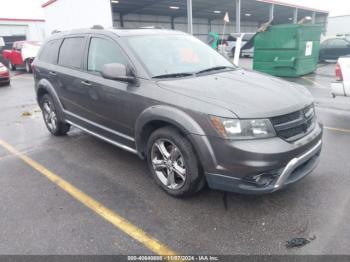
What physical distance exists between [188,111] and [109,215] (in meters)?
1.31

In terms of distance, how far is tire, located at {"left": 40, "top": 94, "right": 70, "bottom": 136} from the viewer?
206 inches

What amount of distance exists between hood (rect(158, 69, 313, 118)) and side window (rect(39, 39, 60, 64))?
8.79 feet

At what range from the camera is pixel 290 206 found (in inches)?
121

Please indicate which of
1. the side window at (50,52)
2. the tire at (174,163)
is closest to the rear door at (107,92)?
the tire at (174,163)

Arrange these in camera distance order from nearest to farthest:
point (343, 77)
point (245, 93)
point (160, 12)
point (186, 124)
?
point (186, 124), point (245, 93), point (343, 77), point (160, 12)

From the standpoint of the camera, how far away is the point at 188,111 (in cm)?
287

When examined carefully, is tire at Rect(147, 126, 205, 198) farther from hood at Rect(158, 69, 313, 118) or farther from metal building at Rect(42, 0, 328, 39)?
metal building at Rect(42, 0, 328, 39)

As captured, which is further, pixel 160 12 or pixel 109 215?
pixel 160 12

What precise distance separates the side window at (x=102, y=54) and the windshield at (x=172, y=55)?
201mm

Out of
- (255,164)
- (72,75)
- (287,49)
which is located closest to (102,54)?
(72,75)

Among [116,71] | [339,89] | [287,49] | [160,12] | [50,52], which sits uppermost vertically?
[160,12]

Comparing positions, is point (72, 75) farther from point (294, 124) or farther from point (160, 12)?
point (160, 12)

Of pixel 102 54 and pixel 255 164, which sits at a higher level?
pixel 102 54

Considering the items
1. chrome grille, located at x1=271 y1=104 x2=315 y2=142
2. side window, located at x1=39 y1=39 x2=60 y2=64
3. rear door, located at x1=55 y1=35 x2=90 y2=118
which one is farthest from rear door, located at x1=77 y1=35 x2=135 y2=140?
chrome grille, located at x1=271 y1=104 x2=315 y2=142
